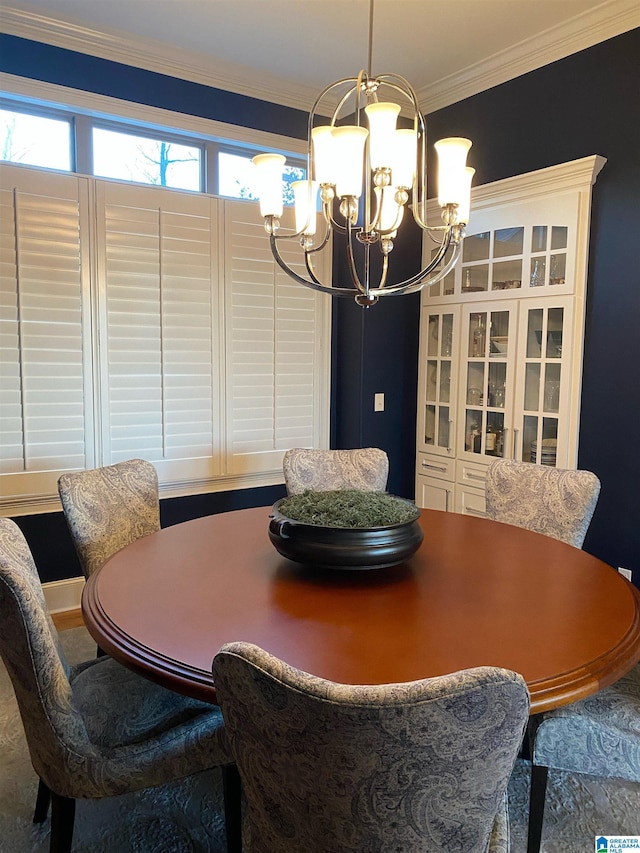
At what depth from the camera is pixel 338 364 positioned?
13.6 feet

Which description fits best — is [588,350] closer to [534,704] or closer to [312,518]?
[312,518]

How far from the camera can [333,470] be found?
10.0 feet

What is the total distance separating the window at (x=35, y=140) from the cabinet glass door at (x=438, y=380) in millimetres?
2315

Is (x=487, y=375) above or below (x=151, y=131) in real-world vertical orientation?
below

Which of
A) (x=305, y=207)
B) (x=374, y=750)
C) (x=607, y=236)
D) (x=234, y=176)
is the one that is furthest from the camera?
(x=234, y=176)

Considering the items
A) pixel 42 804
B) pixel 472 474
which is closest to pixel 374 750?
pixel 42 804

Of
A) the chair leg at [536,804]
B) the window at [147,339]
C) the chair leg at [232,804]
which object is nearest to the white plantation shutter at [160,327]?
the window at [147,339]

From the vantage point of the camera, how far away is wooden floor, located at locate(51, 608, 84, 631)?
3232 mm

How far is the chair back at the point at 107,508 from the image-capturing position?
7.52ft

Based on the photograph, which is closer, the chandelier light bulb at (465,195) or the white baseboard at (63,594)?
the chandelier light bulb at (465,195)

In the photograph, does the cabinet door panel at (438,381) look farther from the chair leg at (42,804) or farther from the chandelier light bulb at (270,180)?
the chair leg at (42,804)

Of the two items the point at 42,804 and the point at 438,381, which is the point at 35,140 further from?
the point at 42,804

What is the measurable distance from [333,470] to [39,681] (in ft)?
6.06

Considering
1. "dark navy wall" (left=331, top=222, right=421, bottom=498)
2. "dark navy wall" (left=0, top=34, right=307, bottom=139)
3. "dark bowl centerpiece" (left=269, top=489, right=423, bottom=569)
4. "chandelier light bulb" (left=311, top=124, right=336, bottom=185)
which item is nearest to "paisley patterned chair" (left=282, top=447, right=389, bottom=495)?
"dark navy wall" (left=331, top=222, right=421, bottom=498)
